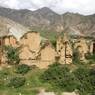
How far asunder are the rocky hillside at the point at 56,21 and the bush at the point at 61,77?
85.0 meters

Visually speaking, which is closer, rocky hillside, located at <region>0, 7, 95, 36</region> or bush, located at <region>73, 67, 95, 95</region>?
bush, located at <region>73, 67, 95, 95</region>

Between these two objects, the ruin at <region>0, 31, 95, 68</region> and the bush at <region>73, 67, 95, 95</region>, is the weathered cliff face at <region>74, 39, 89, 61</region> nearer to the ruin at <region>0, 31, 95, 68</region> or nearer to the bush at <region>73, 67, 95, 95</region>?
the ruin at <region>0, 31, 95, 68</region>

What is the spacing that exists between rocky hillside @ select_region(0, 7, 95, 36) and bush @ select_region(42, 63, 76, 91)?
279 ft

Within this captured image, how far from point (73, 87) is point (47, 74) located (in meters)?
4.03

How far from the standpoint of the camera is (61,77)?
40219 mm

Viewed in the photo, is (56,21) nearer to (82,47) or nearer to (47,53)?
(82,47)

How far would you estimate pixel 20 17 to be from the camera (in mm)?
188375

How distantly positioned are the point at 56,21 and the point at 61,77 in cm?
13522

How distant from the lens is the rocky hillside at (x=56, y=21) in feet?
456

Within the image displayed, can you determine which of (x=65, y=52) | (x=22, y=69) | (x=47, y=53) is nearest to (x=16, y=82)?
(x=22, y=69)

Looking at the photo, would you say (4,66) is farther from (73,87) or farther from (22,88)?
(73,87)

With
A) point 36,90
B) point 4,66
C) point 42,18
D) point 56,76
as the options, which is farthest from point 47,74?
point 42,18

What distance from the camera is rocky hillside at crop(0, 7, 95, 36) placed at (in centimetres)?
13900

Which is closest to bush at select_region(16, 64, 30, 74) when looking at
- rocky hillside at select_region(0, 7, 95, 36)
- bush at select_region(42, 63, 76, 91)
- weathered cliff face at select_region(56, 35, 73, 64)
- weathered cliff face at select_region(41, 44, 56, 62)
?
weathered cliff face at select_region(41, 44, 56, 62)
